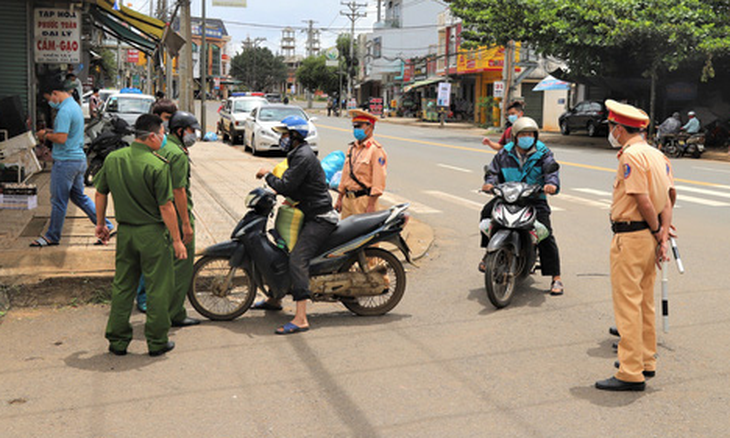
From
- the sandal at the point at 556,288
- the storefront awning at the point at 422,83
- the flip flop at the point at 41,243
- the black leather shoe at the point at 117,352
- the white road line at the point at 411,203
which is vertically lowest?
the black leather shoe at the point at 117,352

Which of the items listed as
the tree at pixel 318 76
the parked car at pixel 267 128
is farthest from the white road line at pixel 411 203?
the tree at pixel 318 76

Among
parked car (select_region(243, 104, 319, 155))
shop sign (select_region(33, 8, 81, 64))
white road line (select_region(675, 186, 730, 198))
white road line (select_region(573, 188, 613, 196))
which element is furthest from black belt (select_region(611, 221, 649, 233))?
parked car (select_region(243, 104, 319, 155))

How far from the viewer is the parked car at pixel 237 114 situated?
27.3 m

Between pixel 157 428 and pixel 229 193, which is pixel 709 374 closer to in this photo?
pixel 157 428

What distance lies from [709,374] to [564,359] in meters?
0.92

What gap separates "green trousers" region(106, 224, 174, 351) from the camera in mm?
5434

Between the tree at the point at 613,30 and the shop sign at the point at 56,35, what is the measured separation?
19.5 m

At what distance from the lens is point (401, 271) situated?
6.68 meters

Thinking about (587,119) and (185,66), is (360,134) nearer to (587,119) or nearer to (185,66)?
(185,66)

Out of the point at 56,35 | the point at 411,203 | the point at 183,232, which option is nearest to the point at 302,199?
the point at 183,232

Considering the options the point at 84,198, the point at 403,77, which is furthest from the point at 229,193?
the point at 403,77

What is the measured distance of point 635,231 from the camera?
482 cm

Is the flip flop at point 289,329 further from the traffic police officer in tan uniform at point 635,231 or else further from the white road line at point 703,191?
the white road line at point 703,191

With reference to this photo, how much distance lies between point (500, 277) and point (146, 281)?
308 cm
